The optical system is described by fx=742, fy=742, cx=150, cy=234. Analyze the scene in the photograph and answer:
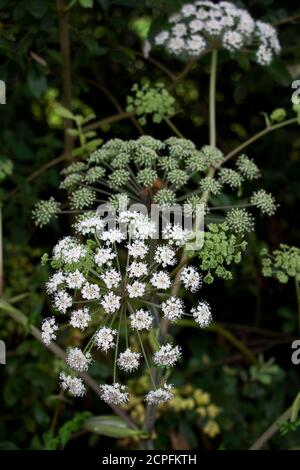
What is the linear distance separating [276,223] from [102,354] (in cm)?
85

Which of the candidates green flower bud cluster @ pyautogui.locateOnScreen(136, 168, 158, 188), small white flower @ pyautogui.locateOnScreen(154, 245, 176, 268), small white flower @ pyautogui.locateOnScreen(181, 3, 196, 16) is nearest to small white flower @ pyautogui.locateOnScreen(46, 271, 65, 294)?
small white flower @ pyautogui.locateOnScreen(154, 245, 176, 268)

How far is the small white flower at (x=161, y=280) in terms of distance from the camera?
5.12 ft

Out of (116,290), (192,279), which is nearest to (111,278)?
(116,290)

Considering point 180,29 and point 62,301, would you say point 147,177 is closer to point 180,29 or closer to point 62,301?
point 62,301

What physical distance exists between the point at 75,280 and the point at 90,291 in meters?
0.04

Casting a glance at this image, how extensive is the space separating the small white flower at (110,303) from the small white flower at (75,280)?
61mm

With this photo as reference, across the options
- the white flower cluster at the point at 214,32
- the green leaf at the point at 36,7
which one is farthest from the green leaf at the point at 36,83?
the white flower cluster at the point at 214,32

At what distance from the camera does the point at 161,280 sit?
5.16 feet

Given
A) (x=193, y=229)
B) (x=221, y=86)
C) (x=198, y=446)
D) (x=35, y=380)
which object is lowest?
(x=198, y=446)

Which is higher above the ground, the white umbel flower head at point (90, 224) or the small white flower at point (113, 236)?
the white umbel flower head at point (90, 224)

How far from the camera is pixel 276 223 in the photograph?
2910 millimetres

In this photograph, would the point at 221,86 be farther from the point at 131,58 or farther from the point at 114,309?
the point at 114,309

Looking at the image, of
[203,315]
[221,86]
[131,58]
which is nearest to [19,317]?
[203,315]

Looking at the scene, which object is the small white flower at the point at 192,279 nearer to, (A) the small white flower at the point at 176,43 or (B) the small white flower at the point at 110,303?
(B) the small white flower at the point at 110,303
